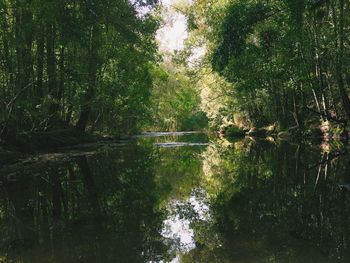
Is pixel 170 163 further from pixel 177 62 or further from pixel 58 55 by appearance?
pixel 177 62

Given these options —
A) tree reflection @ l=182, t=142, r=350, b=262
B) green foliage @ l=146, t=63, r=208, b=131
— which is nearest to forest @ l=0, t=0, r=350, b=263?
tree reflection @ l=182, t=142, r=350, b=262

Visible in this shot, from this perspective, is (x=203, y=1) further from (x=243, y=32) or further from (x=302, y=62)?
(x=243, y=32)

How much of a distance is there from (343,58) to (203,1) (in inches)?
762

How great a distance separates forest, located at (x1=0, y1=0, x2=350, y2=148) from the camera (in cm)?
1841

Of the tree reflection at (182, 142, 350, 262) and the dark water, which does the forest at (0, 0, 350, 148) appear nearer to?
the dark water

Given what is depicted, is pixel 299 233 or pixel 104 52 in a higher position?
pixel 104 52

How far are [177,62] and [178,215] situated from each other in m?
38.3

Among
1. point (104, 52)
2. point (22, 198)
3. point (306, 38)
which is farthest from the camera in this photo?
point (104, 52)

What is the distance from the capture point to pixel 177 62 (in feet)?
149

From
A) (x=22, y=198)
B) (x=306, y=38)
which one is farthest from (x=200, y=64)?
(x=22, y=198)

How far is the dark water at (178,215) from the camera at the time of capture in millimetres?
5863

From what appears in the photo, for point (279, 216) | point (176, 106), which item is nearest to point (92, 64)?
point (279, 216)

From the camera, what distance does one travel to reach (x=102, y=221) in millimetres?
7844

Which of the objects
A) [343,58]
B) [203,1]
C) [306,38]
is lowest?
[343,58]
